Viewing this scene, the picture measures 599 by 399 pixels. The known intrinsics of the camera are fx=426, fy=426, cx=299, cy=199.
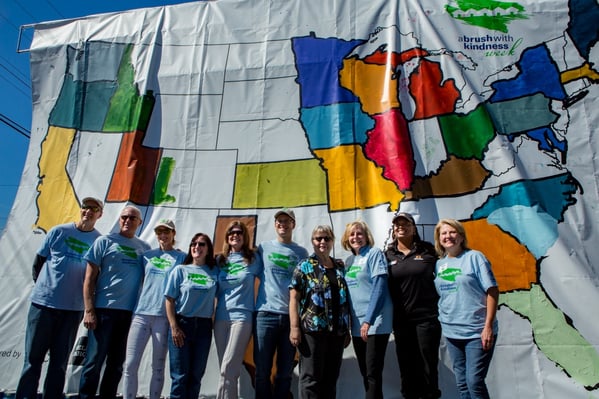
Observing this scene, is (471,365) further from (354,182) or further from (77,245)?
(77,245)

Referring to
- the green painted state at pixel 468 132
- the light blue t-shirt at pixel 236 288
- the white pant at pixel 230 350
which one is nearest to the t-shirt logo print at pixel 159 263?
the light blue t-shirt at pixel 236 288

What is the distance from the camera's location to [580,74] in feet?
10.9

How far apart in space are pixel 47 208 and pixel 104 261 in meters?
1.58

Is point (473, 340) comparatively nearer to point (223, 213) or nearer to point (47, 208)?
point (223, 213)

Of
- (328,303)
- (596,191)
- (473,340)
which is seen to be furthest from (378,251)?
(596,191)

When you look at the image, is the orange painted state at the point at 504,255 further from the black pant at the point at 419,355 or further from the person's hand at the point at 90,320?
the person's hand at the point at 90,320

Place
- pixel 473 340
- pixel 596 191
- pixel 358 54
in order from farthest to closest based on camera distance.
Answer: pixel 358 54
pixel 596 191
pixel 473 340

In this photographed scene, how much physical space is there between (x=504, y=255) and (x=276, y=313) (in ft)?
5.54

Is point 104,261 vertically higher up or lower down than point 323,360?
higher up

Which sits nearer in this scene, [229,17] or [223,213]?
[223,213]

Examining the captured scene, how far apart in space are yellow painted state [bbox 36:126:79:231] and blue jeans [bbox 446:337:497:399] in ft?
10.4

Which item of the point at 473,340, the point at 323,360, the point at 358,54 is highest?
the point at 358,54

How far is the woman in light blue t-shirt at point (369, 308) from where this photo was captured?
7.09 ft

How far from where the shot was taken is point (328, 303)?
221cm
